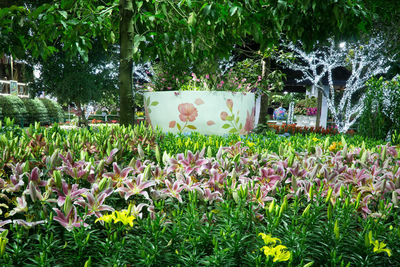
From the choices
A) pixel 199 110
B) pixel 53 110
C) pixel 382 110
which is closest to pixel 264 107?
pixel 382 110

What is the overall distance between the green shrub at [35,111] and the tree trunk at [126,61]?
24119 millimetres

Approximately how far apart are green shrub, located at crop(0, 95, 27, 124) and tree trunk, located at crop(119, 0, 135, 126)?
1981 centimetres

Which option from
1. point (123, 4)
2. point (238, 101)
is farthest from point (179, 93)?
point (123, 4)

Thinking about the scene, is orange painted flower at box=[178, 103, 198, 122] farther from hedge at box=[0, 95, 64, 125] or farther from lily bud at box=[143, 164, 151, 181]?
hedge at box=[0, 95, 64, 125]

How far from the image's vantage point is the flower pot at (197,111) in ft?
18.2

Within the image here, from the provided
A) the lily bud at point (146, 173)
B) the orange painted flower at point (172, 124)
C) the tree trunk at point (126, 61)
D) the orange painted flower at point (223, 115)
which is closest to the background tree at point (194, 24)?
the tree trunk at point (126, 61)

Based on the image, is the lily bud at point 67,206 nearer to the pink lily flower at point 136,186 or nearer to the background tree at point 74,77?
the pink lily flower at point 136,186

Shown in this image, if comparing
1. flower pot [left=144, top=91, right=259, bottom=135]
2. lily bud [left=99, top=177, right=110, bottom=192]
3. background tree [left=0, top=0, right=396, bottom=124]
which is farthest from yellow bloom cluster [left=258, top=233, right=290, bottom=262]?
flower pot [left=144, top=91, right=259, bottom=135]

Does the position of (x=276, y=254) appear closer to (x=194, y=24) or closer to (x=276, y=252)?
(x=276, y=252)

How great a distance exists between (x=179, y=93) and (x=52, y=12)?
2.65 meters

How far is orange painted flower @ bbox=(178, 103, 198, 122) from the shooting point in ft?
18.2

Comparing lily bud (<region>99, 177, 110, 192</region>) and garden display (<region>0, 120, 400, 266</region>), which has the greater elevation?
lily bud (<region>99, 177, 110, 192</region>)

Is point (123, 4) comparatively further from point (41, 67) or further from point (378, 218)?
point (41, 67)

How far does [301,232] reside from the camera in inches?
50.5
